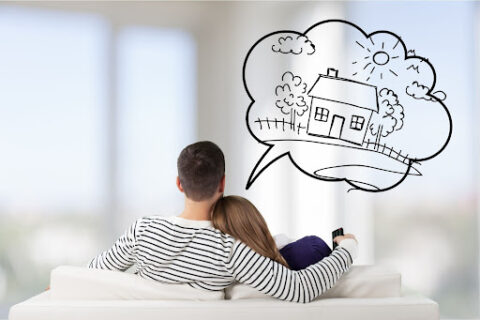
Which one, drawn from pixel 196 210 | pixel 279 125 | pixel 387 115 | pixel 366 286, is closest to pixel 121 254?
pixel 196 210

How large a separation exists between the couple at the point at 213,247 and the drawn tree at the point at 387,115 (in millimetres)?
2135

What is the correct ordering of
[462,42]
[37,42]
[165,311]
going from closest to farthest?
[165,311], [462,42], [37,42]

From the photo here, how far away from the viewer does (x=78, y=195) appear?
402cm

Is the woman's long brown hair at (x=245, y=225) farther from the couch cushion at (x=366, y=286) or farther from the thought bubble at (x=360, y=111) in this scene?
the thought bubble at (x=360, y=111)

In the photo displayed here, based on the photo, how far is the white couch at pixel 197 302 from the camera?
1.71 meters

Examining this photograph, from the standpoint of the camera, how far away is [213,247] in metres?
1.78

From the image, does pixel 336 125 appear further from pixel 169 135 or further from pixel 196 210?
pixel 196 210

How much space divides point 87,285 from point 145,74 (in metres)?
2.57

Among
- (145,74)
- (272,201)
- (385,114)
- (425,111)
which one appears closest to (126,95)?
(145,74)

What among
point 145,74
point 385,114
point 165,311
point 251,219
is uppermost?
point 145,74

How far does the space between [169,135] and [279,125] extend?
79 centimetres

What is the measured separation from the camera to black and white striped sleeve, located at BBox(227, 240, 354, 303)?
175 cm

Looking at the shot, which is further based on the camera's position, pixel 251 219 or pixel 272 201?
pixel 272 201

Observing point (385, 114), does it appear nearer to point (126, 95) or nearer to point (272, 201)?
point (272, 201)
